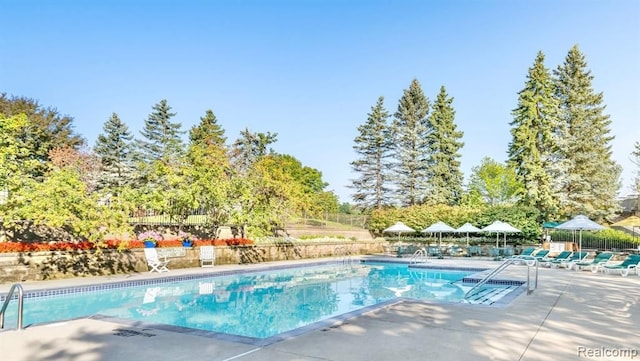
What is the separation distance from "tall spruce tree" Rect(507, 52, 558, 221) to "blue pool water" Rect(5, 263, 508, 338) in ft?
44.8

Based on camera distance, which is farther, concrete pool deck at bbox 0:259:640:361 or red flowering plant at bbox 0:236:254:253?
red flowering plant at bbox 0:236:254:253

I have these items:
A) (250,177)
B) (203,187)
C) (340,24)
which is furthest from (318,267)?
(340,24)

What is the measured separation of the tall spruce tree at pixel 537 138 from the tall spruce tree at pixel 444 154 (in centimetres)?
780

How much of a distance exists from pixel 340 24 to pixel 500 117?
18006mm

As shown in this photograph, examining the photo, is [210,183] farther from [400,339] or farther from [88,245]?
[400,339]

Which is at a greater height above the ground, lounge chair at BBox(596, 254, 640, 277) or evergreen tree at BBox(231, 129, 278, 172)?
evergreen tree at BBox(231, 129, 278, 172)

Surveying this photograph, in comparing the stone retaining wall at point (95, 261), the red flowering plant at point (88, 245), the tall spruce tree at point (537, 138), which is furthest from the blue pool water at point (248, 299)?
the tall spruce tree at point (537, 138)

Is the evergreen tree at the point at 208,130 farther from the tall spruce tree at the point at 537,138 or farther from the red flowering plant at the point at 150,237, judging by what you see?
the red flowering plant at the point at 150,237

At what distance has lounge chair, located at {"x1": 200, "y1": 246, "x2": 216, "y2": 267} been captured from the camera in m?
16.0

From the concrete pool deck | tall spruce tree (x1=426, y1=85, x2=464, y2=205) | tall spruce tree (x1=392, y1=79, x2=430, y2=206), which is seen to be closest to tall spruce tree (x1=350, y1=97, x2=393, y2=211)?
tall spruce tree (x1=392, y1=79, x2=430, y2=206)


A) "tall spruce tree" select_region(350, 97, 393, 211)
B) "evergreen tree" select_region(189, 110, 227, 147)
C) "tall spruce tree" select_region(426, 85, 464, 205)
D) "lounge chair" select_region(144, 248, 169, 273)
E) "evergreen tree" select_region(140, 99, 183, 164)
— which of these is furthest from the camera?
"evergreen tree" select_region(189, 110, 227, 147)

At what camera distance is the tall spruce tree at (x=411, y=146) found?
37.6 meters

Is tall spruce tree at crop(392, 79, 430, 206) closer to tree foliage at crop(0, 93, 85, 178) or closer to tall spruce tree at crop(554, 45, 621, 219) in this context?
tall spruce tree at crop(554, 45, 621, 219)

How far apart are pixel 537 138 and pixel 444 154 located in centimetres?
887
